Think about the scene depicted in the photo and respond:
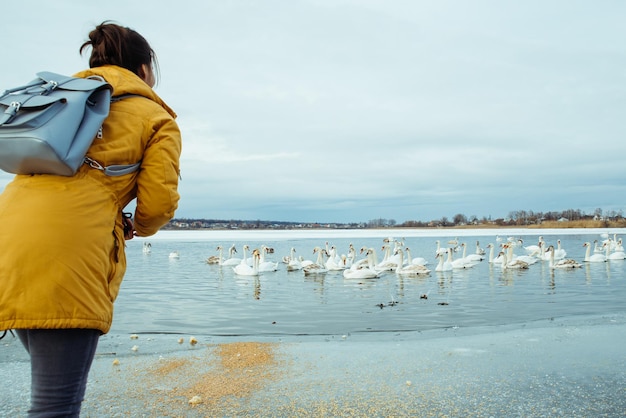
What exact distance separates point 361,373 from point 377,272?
14275 mm

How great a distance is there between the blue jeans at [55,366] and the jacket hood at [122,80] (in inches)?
42.2

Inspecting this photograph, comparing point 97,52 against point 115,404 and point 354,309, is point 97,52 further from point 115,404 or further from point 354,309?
point 354,309

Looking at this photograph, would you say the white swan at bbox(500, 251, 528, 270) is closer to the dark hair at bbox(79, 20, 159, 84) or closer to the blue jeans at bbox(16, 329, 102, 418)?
the dark hair at bbox(79, 20, 159, 84)

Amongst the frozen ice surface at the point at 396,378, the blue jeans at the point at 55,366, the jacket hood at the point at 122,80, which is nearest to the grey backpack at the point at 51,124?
the jacket hood at the point at 122,80

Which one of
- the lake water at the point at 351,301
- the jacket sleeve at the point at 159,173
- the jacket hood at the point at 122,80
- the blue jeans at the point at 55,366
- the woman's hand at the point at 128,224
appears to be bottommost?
the lake water at the point at 351,301

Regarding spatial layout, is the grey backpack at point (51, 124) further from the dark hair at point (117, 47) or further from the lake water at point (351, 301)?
the lake water at point (351, 301)

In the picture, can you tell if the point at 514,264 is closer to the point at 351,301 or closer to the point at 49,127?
the point at 351,301

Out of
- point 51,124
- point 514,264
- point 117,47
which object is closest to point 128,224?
point 51,124

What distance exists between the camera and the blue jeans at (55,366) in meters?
2.09

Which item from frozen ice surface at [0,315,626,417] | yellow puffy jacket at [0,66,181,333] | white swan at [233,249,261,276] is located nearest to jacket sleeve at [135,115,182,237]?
yellow puffy jacket at [0,66,181,333]

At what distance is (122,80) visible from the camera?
2.45 m

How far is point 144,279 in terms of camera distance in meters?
18.5

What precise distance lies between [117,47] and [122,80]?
0.94ft

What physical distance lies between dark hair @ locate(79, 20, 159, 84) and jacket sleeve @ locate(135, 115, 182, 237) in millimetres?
469
